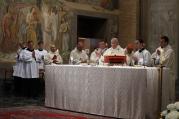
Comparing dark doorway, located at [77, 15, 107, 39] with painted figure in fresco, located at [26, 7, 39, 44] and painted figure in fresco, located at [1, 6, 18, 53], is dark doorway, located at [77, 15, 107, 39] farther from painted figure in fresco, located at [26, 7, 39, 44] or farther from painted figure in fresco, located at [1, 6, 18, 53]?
painted figure in fresco, located at [1, 6, 18, 53]

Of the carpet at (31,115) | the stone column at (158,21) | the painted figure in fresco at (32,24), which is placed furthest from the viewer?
the stone column at (158,21)

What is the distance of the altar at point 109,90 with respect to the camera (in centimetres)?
750

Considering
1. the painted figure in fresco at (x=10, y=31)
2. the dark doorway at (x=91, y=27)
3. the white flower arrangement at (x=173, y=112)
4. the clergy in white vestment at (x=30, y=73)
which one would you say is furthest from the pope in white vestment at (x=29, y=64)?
the white flower arrangement at (x=173, y=112)

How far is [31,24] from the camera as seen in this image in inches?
588

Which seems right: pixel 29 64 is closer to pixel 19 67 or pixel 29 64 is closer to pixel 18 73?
pixel 19 67

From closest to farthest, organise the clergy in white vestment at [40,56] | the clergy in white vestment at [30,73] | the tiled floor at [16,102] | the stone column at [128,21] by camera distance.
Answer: the tiled floor at [16,102] → the clergy in white vestment at [30,73] → the clergy in white vestment at [40,56] → the stone column at [128,21]

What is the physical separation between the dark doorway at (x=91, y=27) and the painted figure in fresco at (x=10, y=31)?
429 centimetres

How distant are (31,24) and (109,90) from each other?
7512 millimetres

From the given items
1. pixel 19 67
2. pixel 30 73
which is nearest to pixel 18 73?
pixel 19 67

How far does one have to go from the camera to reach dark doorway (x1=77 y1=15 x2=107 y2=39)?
18.4 meters

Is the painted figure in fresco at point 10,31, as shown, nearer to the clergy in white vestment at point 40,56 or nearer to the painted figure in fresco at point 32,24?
the painted figure in fresco at point 32,24

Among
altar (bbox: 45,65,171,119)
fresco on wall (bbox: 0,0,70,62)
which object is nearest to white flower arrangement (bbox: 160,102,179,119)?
altar (bbox: 45,65,171,119)

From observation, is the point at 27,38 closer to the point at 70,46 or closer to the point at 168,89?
the point at 70,46

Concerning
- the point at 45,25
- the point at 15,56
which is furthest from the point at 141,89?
the point at 45,25
